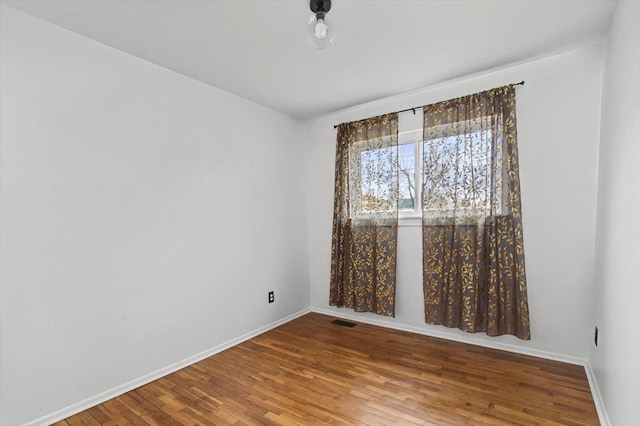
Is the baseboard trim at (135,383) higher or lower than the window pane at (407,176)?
lower

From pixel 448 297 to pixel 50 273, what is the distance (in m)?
3.11

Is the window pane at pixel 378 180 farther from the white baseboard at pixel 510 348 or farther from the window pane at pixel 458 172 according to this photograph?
the white baseboard at pixel 510 348

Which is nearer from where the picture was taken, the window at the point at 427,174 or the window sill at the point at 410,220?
the window at the point at 427,174

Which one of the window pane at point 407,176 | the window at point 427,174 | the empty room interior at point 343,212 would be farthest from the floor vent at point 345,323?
the window pane at point 407,176

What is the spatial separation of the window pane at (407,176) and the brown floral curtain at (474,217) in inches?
8.4

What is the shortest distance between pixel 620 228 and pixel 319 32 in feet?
5.94

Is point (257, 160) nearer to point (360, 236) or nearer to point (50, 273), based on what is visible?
point (360, 236)

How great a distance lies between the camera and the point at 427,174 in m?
2.99

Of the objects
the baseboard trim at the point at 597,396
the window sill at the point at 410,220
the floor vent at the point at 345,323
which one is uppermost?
the window sill at the point at 410,220

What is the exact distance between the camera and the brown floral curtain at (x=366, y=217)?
10.8 ft

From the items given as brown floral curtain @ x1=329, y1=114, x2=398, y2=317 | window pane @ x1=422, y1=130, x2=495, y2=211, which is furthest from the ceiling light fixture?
brown floral curtain @ x1=329, y1=114, x2=398, y2=317

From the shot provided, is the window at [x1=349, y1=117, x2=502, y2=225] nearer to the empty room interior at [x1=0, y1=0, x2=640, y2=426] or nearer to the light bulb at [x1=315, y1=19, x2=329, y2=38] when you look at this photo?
the empty room interior at [x1=0, y1=0, x2=640, y2=426]

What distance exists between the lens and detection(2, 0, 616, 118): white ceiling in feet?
5.89

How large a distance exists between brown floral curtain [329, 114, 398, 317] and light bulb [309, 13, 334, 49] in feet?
6.72
